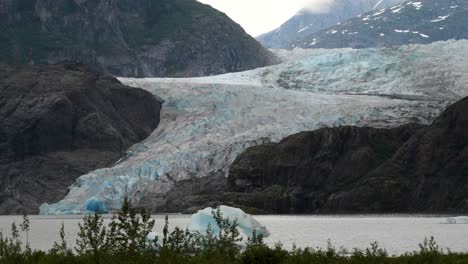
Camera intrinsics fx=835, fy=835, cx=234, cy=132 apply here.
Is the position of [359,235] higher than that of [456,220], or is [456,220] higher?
[359,235]

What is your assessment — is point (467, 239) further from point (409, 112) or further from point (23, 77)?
point (23, 77)

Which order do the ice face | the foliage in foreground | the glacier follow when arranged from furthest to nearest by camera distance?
the glacier → the ice face → the foliage in foreground

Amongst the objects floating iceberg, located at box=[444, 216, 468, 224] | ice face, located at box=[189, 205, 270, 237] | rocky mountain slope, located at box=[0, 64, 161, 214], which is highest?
rocky mountain slope, located at box=[0, 64, 161, 214]

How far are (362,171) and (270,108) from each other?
18022mm

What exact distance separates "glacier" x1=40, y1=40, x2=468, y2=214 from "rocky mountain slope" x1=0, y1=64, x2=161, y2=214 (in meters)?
6.28

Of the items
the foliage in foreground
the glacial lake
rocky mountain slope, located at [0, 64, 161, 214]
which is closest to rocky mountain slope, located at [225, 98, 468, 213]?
the glacial lake

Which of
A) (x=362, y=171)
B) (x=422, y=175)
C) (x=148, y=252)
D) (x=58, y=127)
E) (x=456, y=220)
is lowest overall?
(x=456, y=220)

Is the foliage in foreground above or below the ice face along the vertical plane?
above

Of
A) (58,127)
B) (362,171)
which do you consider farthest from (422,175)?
(58,127)

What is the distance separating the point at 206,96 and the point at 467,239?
75562 mm

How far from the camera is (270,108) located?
12069 centimetres

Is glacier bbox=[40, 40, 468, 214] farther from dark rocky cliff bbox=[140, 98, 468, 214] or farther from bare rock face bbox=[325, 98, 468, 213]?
bare rock face bbox=[325, 98, 468, 213]

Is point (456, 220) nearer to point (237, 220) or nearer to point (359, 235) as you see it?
point (359, 235)

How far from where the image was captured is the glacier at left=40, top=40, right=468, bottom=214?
108812 mm
